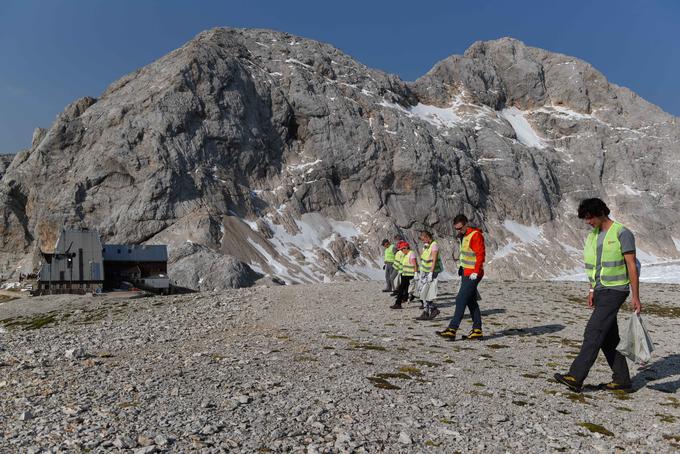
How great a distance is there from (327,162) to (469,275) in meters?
103

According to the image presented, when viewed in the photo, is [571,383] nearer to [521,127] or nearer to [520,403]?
[520,403]

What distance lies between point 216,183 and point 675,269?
7718cm

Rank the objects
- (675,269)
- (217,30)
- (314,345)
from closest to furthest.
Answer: (314,345) → (675,269) → (217,30)

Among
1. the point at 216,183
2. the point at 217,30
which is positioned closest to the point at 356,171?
the point at 216,183

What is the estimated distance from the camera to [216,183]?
99.0 metres

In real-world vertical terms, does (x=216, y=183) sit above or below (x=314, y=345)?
above

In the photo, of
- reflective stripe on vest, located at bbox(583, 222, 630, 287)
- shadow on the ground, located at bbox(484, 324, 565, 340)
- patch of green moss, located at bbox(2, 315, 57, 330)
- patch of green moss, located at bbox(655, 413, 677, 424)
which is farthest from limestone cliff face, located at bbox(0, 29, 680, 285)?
patch of green moss, located at bbox(655, 413, 677, 424)

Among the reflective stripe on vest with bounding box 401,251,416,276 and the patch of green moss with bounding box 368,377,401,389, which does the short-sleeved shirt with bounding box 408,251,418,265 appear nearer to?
the reflective stripe on vest with bounding box 401,251,416,276

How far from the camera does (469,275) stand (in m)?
13.4

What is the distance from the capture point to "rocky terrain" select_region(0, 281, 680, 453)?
19.6ft

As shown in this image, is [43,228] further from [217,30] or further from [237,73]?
[217,30]

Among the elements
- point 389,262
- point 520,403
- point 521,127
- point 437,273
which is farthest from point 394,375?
point 521,127

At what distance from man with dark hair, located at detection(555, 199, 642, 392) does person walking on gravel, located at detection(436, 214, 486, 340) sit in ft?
13.4

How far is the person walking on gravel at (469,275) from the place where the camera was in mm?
13344
